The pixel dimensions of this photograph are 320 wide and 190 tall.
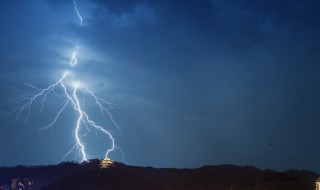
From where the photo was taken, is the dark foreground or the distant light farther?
the distant light

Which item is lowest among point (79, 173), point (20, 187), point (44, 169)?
point (20, 187)

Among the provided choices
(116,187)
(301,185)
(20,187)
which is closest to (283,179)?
(301,185)

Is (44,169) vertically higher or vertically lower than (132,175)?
higher

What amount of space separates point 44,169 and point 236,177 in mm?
49175

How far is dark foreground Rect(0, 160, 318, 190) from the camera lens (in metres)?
59.7

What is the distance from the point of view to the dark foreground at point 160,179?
196ft

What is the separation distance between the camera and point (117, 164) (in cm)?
7425

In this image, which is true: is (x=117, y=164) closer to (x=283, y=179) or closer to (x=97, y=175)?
(x=97, y=175)

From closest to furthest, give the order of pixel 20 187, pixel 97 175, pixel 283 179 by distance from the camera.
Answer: pixel 20 187 → pixel 283 179 → pixel 97 175

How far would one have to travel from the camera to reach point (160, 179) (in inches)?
3757

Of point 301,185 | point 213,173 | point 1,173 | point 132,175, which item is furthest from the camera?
point 1,173

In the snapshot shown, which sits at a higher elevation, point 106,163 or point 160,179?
Answer: point 160,179

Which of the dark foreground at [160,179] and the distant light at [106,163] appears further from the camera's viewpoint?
the distant light at [106,163]

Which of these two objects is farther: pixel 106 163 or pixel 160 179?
pixel 160 179
